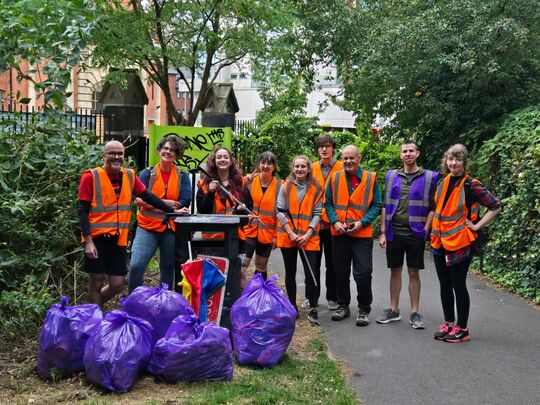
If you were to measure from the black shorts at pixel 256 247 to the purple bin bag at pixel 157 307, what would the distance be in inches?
69.2

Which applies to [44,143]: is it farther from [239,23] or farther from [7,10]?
[239,23]

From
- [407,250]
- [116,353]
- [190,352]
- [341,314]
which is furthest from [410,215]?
[116,353]

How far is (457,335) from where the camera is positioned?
6102 millimetres

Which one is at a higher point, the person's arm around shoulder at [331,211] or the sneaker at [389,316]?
the person's arm around shoulder at [331,211]

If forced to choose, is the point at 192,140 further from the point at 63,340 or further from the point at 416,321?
the point at 63,340

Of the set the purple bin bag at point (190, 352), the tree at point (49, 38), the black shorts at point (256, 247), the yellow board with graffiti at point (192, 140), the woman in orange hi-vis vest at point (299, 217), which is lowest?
the purple bin bag at point (190, 352)

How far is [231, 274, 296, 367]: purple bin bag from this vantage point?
5055 millimetres

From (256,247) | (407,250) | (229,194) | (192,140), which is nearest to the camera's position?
(229,194)

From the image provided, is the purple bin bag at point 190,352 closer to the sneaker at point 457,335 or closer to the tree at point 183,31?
the sneaker at point 457,335

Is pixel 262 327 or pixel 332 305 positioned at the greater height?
pixel 262 327

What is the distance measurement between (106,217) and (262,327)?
66.2 inches

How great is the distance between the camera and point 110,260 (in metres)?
5.66

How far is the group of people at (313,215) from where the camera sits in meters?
5.65

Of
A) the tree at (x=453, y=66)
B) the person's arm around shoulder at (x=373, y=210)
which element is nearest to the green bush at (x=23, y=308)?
the person's arm around shoulder at (x=373, y=210)
